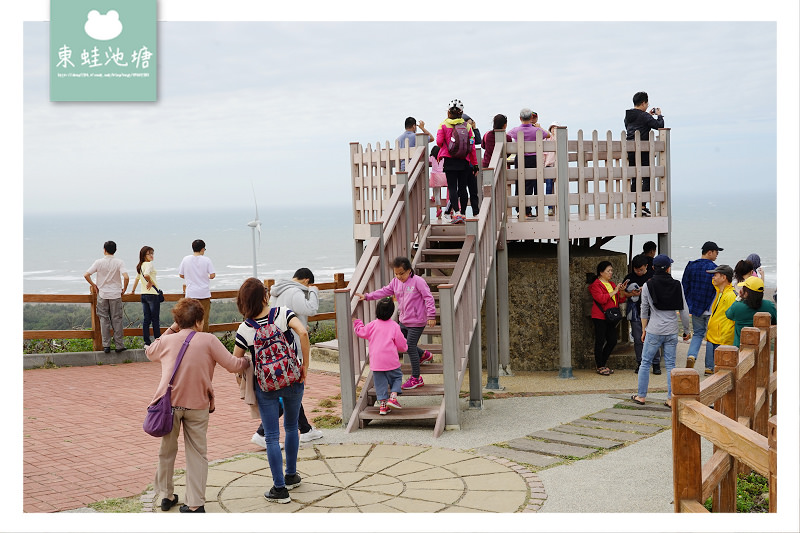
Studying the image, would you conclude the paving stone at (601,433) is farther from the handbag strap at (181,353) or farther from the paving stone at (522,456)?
the handbag strap at (181,353)

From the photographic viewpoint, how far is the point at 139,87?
21.0 ft

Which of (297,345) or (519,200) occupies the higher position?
(519,200)

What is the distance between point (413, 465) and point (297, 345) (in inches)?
53.4

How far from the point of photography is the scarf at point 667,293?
9125mm

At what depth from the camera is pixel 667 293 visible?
29.9 ft

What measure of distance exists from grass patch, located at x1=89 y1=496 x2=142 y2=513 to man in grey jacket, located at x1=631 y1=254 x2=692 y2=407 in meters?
5.31

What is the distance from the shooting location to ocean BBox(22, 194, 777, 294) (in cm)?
4904

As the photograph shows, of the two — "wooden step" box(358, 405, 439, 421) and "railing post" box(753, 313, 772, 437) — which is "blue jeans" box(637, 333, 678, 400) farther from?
"wooden step" box(358, 405, 439, 421)

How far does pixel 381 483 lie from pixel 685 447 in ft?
8.05

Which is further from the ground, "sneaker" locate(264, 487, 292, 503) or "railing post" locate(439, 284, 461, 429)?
"railing post" locate(439, 284, 461, 429)

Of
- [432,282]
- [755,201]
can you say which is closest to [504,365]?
[432,282]

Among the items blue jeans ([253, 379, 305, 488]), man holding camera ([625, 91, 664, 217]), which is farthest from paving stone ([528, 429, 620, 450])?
man holding camera ([625, 91, 664, 217])

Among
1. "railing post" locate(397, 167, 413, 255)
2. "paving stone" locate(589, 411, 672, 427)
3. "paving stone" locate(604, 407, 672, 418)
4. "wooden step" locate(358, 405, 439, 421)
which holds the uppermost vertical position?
"railing post" locate(397, 167, 413, 255)
